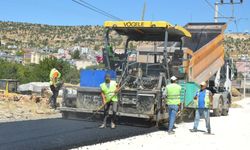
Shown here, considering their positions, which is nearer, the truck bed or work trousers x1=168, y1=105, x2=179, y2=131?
work trousers x1=168, y1=105, x2=179, y2=131

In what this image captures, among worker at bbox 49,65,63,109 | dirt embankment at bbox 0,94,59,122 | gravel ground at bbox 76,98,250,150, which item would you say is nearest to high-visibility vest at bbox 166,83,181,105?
gravel ground at bbox 76,98,250,150

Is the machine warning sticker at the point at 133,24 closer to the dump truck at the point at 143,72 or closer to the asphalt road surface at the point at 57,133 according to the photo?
the dump truck at the point at 143,72

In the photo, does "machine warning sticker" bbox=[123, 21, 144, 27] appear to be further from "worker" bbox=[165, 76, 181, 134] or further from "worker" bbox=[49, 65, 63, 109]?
"worker" bbox=[49, 65, 63, 109]

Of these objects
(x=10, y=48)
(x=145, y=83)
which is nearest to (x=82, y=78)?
(x=145, y=83)

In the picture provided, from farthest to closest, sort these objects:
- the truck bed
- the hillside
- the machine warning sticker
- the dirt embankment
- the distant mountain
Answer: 1. the distant mountain
2. the hillside
3. the truck bed
4. the dirt embankment
5. the machine warning sticker

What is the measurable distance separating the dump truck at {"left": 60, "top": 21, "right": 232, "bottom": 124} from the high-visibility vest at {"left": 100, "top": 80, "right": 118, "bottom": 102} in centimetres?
22

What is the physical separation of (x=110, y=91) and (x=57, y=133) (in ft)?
5.53

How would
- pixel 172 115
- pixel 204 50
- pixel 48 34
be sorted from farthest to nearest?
pixel 48 34 < pixel 204 50 < pixel 172 115

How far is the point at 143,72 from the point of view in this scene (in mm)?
12531

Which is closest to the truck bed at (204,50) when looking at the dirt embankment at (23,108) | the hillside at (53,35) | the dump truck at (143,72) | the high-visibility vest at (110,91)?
the dump truck at (143,72)

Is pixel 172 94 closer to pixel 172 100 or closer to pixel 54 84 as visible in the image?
pixel 172 100

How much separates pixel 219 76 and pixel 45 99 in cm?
700

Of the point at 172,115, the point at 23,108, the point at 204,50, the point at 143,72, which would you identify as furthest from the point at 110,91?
Answer: the point at 204,50

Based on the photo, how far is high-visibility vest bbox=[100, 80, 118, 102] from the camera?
1135 centimetres
